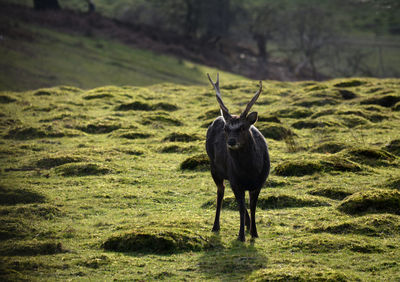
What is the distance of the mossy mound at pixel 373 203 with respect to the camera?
473 inches

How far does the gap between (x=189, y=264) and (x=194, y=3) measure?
6355cm

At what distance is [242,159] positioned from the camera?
35.2ft

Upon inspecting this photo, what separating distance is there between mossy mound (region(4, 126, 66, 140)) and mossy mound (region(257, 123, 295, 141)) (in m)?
8.85

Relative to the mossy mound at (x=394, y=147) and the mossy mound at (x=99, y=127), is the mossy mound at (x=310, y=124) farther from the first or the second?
the mossy mound at (x=99, y=127)

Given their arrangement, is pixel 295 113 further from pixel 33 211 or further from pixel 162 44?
pixel 162 44

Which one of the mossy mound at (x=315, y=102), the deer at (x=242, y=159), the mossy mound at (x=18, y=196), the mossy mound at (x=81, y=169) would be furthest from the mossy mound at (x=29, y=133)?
the mossy mound at (x=315, y=102)

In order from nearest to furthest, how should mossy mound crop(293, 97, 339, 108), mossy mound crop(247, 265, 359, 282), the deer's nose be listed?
mossy mound crop(247, 265, 359, 282) → the deer's nose → mossy mound crop(293, 97, 339, 108)

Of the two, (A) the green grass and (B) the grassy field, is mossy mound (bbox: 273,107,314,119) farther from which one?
(A) the green grass

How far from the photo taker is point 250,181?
10.8m

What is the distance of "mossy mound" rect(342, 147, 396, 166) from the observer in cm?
1708

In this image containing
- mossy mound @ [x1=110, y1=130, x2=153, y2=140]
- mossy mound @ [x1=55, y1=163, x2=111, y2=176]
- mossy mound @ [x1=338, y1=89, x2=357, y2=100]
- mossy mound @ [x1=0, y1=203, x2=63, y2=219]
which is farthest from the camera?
mossy mound @ [x1=338, y1=89, x2=357, y2=100]

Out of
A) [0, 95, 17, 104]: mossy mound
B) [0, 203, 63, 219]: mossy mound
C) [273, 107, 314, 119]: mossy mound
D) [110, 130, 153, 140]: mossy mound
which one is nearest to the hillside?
[0, 95, 17, 104]: mossy mound

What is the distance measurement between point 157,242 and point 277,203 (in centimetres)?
425

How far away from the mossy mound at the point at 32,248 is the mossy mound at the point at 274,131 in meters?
12.9
